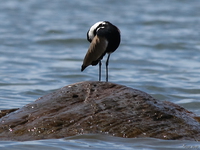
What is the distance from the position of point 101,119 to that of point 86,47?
10.1 meters

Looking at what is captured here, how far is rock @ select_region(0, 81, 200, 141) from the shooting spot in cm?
529

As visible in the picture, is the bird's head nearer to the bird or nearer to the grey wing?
the bird

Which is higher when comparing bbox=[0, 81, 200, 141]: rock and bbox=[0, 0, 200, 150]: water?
bbox=[0, 0, 200, 150]: water

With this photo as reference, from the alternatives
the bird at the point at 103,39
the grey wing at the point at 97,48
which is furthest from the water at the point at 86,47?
the bird at the point at 103,39

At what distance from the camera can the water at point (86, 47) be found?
27.7ft

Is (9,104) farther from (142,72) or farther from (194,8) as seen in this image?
(194,8)

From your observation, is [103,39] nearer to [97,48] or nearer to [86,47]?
[97,48]

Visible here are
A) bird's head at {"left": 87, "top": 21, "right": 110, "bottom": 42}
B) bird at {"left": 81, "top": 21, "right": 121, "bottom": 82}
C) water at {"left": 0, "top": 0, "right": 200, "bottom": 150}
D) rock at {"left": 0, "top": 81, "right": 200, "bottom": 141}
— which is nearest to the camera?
rock at {"left": 0, "top": 81, "right": 200, "bottom": 141}

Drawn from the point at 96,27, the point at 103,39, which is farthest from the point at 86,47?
the point at 103,39

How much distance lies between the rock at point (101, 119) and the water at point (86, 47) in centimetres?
10

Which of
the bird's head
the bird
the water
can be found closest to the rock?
the water

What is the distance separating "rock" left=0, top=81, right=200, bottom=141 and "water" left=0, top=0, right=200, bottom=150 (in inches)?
4.1

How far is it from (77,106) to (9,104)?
2851 millimetres

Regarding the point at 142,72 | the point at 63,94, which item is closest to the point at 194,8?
the point at 142,72
